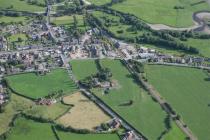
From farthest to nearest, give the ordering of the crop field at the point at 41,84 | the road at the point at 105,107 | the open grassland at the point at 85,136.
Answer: the crop field at the point at 41,84
the road at the point at 105,107
the open grassland at the point at 85,136

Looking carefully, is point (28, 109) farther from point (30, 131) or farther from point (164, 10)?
point (164, 10)

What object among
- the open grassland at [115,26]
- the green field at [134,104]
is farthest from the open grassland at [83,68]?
the open grassland at [115,26]

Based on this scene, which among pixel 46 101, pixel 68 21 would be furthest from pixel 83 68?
pixel 68 21

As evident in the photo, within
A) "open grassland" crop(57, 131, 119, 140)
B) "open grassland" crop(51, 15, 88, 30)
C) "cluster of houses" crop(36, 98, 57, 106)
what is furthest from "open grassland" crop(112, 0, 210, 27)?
"open grassland" crop(57, 131, 119, 140)

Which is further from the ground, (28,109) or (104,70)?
(104,70)

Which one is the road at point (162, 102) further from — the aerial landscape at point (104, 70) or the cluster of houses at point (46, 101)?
the cluster of houses at point (46, 101)

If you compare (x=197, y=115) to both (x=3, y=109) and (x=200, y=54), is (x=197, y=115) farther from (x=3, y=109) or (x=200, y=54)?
(x=3, y=109)

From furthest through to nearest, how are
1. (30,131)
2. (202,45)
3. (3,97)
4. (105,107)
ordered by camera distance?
1. (202,45)
2. (3,97)
3. (105,107)
4. (30,131)
